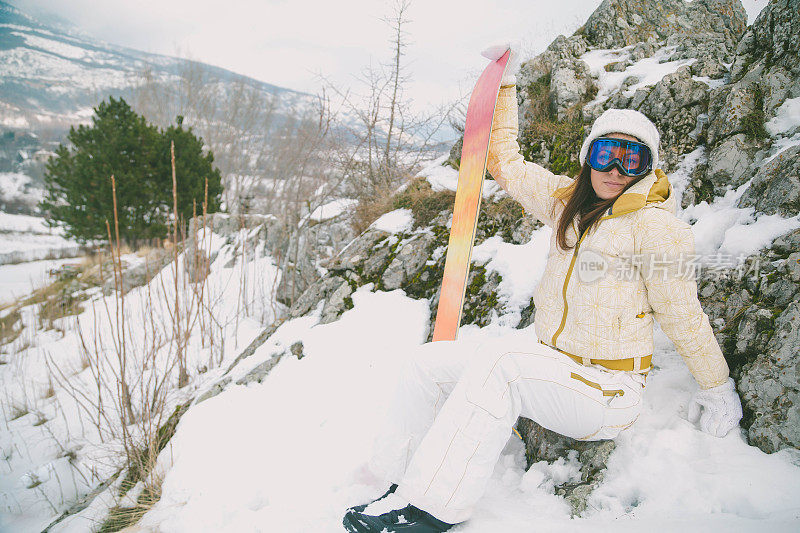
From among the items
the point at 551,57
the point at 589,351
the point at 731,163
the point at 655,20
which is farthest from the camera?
the point at 655,20

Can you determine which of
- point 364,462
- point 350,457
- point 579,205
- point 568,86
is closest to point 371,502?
point 364,462

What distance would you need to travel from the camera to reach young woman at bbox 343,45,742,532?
4.12 feet

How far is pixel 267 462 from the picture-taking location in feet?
6.73

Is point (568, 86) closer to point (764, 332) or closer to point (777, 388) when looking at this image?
point (764, 332)

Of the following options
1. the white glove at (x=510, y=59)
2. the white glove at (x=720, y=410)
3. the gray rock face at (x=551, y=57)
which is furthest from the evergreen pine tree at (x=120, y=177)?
the white glove at (x=720, y=410)

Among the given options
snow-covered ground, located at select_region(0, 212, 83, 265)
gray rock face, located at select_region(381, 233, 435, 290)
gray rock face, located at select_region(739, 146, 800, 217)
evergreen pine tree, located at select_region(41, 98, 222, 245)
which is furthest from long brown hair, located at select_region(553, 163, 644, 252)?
snow-covered ground, located at select_region(0, 212, 83, 265)

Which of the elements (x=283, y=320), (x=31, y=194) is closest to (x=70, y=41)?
(x=31, y=194)

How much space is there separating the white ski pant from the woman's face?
623mm

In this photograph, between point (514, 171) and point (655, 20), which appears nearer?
point (514, 171)

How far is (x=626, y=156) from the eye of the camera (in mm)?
1393

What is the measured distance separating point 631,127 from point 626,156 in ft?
0.33

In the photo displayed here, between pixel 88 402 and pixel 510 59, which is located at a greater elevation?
pixel 510 59

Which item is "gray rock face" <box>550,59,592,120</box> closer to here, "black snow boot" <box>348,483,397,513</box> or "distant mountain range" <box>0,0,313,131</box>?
"black snow boot" <box>348,483,397,513</box>

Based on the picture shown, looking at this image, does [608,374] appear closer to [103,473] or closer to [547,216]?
[547,216]
